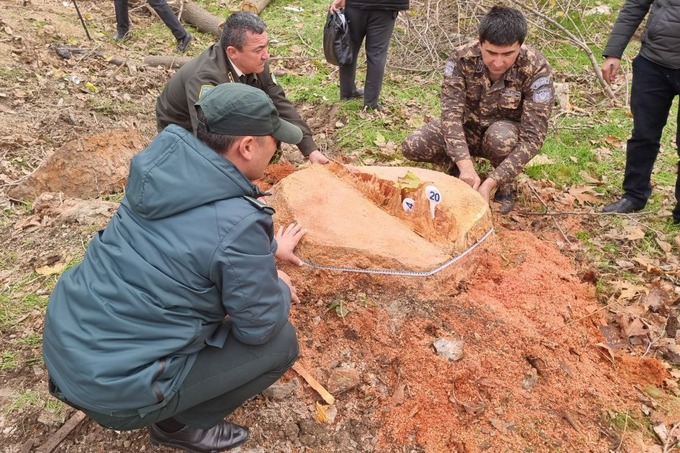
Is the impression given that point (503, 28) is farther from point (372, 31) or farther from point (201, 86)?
point (372, 31)

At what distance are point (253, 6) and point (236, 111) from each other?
289 inches

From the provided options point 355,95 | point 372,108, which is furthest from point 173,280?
point 355,95

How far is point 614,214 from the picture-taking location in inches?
152

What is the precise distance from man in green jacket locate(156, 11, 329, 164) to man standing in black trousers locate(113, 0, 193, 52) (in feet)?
12.9

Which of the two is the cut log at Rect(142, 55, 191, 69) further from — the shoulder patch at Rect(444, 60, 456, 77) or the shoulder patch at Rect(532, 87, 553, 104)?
the shoulder patch at Rect(532, 87, 553, 104)

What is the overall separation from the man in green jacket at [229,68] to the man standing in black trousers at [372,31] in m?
1.72

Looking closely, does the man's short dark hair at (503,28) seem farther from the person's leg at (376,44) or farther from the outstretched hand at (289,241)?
the person's leg at (376,44)

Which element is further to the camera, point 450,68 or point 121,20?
point 121,20

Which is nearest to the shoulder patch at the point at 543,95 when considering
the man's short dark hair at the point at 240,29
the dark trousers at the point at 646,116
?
the dark trousers at the point at 646,116

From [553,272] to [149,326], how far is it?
233 centimetres

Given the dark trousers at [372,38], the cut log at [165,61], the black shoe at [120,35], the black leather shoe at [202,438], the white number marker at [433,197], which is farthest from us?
the black shoe at [120,35]

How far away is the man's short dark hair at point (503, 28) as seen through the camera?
3076mm

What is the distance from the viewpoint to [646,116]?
3520 mm

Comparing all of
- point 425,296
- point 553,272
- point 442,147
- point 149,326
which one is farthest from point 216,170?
point 442,147
